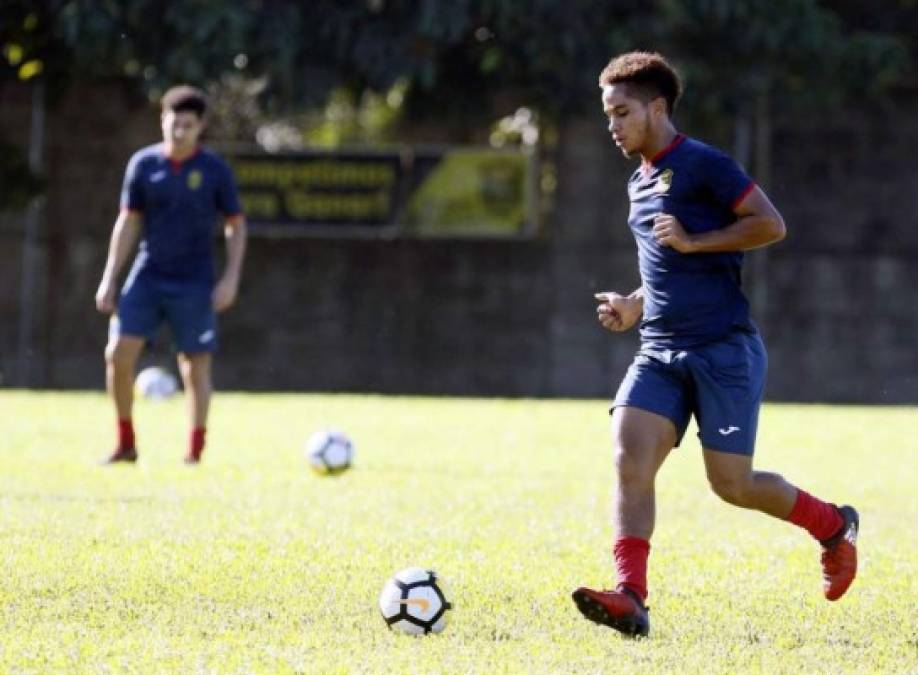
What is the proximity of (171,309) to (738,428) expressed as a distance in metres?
5.75

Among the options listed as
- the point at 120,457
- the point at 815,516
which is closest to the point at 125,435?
the point at 120,457

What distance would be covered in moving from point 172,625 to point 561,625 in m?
1.24

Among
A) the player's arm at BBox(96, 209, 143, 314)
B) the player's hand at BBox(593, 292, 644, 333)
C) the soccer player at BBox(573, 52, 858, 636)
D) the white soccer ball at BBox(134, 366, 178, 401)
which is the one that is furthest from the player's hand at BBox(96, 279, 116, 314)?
the white soccer ball at BBox(134, 366, 178, 401)

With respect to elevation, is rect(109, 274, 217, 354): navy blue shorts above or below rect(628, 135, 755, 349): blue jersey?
below

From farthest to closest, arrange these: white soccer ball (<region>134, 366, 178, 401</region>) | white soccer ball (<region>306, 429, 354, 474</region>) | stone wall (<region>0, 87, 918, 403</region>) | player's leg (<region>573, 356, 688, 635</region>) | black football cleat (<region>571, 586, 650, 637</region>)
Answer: stone wall (<region>0, 87, 918, 403</region>) → white soccer ball (<region>134, 366, 178, 401</region>) → white soccer ball (<region>306, 429, 354, 474</region>) → player's leg (<region>573, 356, 688, 635</region>) → black football cleat (<region>571, 586, 650, 637</region>)

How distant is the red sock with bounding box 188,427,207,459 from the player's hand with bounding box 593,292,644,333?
5.35 m

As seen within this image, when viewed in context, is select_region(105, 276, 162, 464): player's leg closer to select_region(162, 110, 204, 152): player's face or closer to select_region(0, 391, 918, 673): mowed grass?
select_region(0, 391, 918, 673): mowed grass

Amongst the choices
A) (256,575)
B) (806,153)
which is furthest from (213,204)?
(806,153)

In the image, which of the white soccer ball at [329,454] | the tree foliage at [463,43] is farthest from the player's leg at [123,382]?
the tree foliage at [463,43]

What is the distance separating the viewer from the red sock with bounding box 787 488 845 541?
668 centimetres

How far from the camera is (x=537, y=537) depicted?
8562 millimetres

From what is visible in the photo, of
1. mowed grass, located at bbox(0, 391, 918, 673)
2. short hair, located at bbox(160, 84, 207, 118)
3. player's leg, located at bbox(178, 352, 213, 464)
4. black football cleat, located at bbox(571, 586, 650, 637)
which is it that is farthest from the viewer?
player's leg, located at bbox(178, 352, 213, 464)

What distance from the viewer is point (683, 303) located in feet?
21.0

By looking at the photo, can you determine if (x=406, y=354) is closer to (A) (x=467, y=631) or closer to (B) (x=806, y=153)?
(B) (x=806, y=153)
